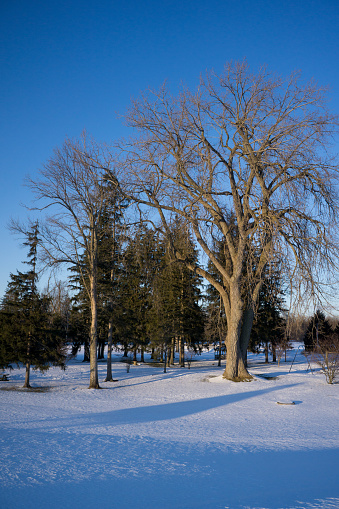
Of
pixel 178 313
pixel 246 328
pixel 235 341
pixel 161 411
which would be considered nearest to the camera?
pixel 161 411

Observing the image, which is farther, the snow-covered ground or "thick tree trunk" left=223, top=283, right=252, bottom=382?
"thick tree trunk" left=223, top=283, right=252, bottom=382

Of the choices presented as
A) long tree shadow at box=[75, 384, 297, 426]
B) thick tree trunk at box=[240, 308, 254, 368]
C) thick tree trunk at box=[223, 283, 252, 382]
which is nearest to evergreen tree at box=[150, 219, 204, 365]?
thick tree trunk at box=[240, 308, 254, 368]

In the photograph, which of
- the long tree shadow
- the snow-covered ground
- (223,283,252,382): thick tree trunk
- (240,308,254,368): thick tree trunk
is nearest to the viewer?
the snow-covered ground

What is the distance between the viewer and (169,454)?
6402mm

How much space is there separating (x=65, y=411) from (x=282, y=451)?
6.38 m

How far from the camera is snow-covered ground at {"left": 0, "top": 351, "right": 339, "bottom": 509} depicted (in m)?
4.59

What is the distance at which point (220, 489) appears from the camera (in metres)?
4.92

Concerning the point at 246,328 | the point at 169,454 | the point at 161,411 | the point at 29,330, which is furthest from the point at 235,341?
the point at 169,454

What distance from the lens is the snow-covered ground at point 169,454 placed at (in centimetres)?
459

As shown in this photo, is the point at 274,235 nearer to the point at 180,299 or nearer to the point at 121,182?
the point at 121,182

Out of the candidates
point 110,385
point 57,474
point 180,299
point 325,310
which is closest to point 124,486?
point 57,474

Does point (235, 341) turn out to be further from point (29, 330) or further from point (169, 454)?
point (169, 454)

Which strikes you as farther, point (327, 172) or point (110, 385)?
point (110, 385)

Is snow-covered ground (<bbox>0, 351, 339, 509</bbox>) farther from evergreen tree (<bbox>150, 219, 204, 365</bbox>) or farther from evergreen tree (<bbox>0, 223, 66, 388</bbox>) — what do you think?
evergreen tree (<bbox>150, 219, 204, 365</bbox>)
